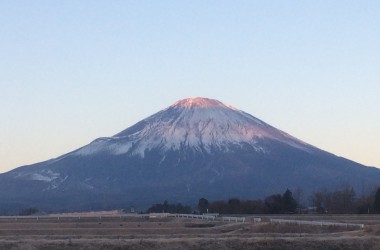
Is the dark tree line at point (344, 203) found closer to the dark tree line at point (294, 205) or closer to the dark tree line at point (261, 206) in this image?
the dark tree line at point (294, 205)

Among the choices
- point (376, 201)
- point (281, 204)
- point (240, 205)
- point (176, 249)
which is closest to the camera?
point (176, 249)

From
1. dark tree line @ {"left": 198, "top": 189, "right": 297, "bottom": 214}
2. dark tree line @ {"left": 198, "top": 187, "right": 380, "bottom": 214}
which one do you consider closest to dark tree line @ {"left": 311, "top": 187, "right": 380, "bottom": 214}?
Answer: dark tree line @ {"left": 198, "top": 187, "right": 380, "bottom": 214}

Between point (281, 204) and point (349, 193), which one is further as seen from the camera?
point (349, 193)

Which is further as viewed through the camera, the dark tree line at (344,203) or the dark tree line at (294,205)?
the dark tree line at (294,205)

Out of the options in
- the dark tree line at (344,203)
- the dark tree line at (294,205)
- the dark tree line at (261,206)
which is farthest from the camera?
the dark tree line at (261,206)

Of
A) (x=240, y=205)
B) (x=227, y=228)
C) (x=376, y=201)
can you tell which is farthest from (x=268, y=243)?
(x=240, y=205)

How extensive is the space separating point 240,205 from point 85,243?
71.6 metres

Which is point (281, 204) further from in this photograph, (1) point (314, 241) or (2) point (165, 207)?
(1) point (314, 241)

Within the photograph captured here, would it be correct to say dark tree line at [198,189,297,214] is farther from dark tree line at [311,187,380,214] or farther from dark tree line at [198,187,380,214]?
dark tree line at [311,187,380,214]

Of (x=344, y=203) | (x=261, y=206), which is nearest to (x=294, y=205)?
(x=261, y=206)

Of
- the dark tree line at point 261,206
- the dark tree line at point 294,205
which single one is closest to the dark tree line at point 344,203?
the dark tree line at point 294,205

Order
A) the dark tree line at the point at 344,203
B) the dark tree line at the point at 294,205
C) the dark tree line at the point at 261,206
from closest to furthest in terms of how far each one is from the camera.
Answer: the dark tree line at the point at 344,203 < the dark tree line at the point at 294,205 < the dark tree line at the point at 261,206

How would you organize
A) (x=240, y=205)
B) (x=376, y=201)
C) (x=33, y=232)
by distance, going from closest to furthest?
(x=33, y=232) → (x=376, y=201) → (x=240, y=205)

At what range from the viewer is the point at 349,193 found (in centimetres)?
12006
